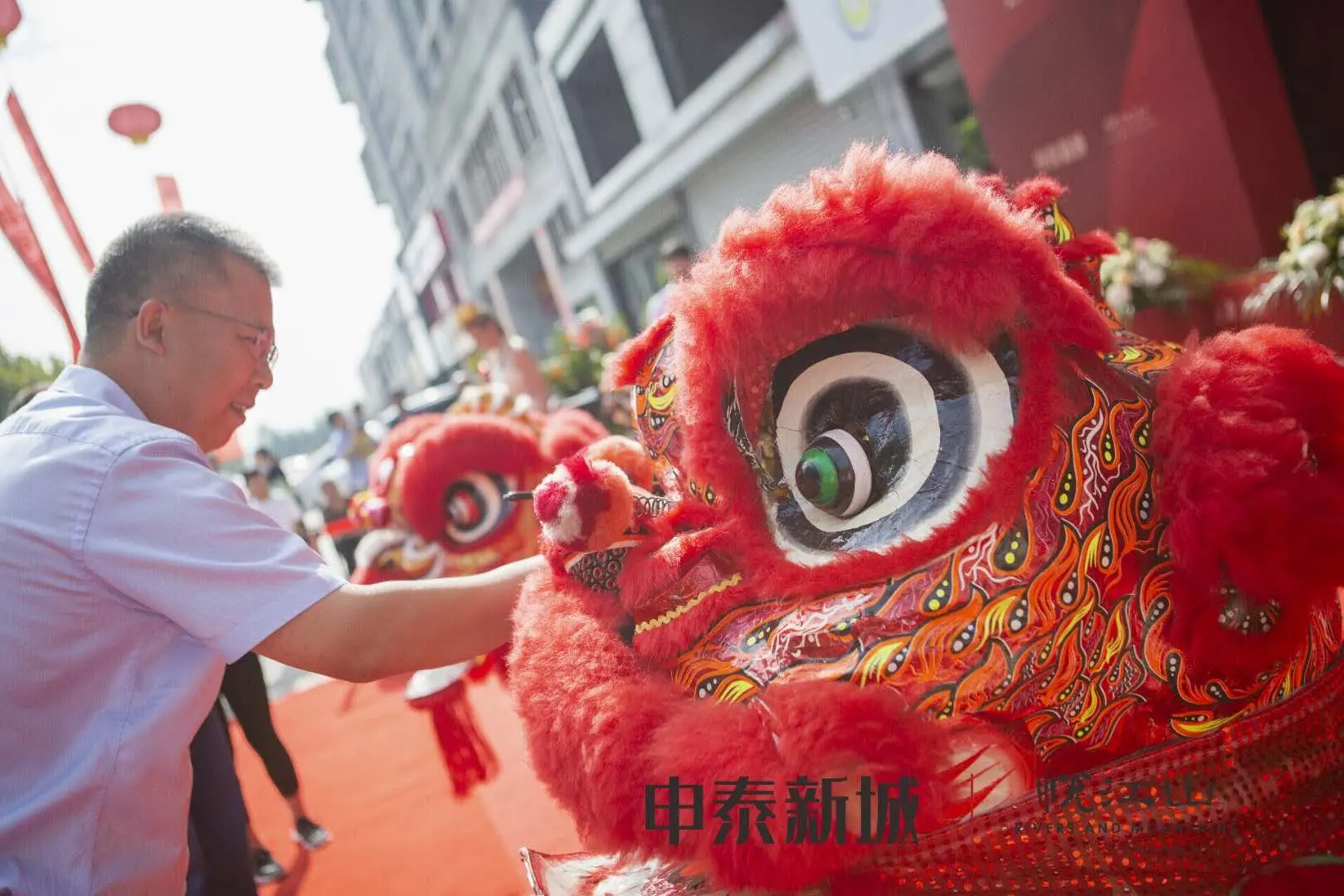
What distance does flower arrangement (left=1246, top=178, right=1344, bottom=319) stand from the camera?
3.03m

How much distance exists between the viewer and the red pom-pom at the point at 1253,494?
90 centimetres

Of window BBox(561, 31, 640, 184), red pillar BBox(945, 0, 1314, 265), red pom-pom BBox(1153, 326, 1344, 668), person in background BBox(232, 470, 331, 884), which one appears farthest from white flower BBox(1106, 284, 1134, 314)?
window BBox(561, 31, 640, 184)

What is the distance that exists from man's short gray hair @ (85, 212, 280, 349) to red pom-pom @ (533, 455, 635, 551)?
2.55 feet

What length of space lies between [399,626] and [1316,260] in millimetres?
3266

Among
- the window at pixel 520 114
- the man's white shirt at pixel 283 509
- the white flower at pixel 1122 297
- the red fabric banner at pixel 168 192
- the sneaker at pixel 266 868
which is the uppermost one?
the window at pixel 520 114

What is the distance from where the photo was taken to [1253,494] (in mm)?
896

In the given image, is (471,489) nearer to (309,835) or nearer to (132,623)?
(132,623)

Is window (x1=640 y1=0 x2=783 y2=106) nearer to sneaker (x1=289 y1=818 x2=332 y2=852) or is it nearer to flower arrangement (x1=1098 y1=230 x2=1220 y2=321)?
flower arrangement (x1=1098 y1=230 x2=1220 y2=321)

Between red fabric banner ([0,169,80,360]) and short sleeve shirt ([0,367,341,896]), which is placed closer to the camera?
short sleeve shirt ([0,367,341,896])

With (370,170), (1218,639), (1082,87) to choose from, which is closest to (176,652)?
(1218,639)

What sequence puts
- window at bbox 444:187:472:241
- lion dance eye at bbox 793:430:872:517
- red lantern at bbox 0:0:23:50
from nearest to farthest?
lion dance eye at bbox 793:430:872:517 < red lantern at bbox 0:0:23:50 < window at bbox 444:187:472:241

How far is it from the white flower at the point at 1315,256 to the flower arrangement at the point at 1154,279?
63 centimetres

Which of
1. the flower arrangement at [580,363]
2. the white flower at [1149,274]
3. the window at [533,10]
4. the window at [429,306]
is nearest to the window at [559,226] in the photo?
the window at [533,10]

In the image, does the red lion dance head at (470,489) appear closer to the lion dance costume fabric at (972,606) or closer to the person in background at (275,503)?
the lion dance costume fabric at (972,606)
